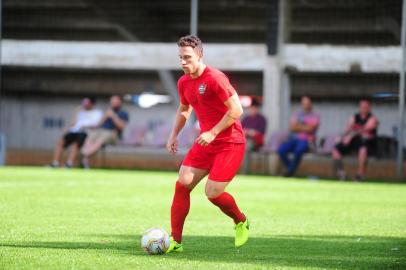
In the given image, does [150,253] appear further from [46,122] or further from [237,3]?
[46,122]

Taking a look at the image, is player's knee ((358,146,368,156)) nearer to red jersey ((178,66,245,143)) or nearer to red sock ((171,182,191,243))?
red jersey ((178,66,245,143))

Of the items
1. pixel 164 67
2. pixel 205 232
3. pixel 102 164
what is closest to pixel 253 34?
pixel 164 67

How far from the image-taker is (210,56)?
24.2m

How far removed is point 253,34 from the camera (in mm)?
29109

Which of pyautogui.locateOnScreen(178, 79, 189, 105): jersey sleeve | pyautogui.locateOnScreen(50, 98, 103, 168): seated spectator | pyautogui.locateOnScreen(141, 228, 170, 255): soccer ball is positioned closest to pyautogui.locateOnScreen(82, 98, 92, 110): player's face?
pyautogui.locateOnScreen(50, 98, 103, 168): seated spectator

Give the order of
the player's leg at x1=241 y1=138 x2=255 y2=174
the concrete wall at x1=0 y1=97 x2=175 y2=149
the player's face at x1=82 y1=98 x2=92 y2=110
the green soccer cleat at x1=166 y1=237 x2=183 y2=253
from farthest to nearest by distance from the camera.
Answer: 1. the concrete wall at x1=0 y1=97 x2=175 y2=149
2. the player's face at x1=82 y1=98 x2=92 y2=110
3. the player's leg at x1=241 y1=138 x2=255 y2=174
4. the green soccer cleat at x1=166 y1=237 x2=183 y2=253

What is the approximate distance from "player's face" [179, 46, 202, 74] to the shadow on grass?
1542mm

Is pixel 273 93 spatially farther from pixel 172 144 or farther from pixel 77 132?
pixel 172 144

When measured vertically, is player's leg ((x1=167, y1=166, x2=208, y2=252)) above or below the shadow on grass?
above

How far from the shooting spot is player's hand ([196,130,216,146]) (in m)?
8.19

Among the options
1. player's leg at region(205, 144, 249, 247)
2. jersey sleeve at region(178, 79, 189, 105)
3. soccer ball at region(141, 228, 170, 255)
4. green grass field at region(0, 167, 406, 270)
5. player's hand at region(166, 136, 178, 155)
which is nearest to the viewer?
green grass field at region(0, 167, 406, 270)

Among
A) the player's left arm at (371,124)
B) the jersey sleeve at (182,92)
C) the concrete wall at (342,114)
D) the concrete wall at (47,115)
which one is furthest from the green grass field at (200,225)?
the concrete wall at (47,115)

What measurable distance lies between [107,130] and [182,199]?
14986 mm

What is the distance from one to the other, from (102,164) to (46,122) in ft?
26.6
